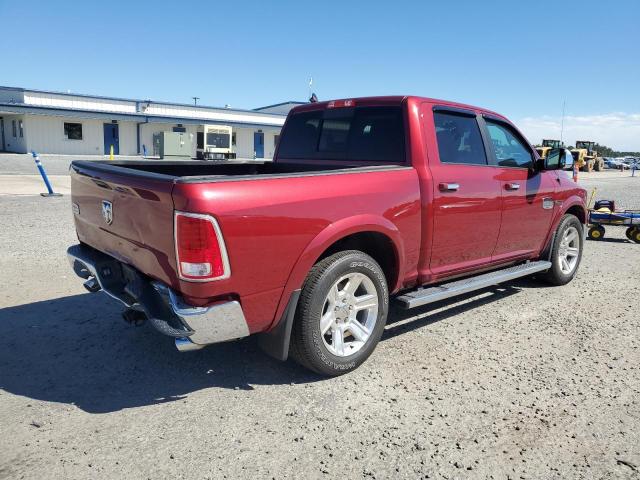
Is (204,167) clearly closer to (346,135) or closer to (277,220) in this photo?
(346,135)

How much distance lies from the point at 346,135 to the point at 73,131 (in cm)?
4048

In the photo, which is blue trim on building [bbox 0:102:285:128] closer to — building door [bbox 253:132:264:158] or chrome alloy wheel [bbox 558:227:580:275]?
building door [bbox 253:132:264:158]

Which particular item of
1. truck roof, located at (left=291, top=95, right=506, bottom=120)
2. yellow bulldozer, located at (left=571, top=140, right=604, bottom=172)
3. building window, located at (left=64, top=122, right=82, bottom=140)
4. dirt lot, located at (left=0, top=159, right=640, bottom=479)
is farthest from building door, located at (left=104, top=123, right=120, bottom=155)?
truck roof, located at (left=291, top=95, right=506, bottom=120)

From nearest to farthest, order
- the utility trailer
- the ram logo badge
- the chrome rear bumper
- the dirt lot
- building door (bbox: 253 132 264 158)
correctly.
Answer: the dirt lot → the chrome rear bumper → the ram logo badge → the utility trailer → building door (bbox: 253 132 264 158)

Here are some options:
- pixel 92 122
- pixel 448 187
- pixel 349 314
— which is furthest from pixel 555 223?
pixel 92 122

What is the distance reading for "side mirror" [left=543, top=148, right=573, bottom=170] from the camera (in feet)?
17.1

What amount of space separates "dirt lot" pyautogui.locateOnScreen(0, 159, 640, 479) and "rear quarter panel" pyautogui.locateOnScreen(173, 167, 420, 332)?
2.18 feet

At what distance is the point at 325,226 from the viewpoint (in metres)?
3.24

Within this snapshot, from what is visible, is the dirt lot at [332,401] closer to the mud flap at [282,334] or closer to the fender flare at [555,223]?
the mud flap at [282,334]

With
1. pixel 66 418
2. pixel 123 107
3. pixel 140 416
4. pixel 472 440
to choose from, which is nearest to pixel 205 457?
pixel 140 416

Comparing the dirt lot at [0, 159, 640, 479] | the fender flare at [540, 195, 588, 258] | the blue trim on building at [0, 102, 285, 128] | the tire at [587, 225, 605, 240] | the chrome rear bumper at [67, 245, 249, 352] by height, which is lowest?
the dirt lot at [0, 159, 640, 479]

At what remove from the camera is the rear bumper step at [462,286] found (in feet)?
12.8

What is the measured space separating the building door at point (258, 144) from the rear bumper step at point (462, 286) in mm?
44570

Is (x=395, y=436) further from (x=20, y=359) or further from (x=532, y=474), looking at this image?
(x=20, y=359)
